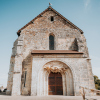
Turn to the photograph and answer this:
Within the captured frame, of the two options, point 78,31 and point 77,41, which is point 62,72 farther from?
point 78,31

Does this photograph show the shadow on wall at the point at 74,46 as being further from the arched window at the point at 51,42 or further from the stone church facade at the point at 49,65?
the arched window at the point at 51,42

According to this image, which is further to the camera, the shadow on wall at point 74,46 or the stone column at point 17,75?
the shadow on wall at point 74,46

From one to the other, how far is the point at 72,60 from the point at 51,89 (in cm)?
406

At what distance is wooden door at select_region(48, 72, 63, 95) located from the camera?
464 inches

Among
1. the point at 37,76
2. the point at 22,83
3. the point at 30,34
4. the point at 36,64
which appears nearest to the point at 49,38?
the point at 30,34

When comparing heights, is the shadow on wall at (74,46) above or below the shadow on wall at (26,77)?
above

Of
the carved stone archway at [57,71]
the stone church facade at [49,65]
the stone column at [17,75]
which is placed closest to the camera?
the stone column at [17,75]

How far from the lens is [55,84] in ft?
39.6

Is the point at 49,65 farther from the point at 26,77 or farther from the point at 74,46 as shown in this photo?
the point at 74,46

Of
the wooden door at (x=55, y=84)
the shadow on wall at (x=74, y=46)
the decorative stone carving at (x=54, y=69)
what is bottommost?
the wooden door at (x=55, y=84)

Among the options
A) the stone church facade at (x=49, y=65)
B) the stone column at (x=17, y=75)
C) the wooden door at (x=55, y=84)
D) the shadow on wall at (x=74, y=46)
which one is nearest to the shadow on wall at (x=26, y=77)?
the stone church facade at (x=49, y=65)

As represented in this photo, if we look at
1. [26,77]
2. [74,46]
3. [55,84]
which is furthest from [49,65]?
[74,46]

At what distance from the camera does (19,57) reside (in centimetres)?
1228

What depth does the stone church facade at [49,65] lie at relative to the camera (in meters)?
11.2
